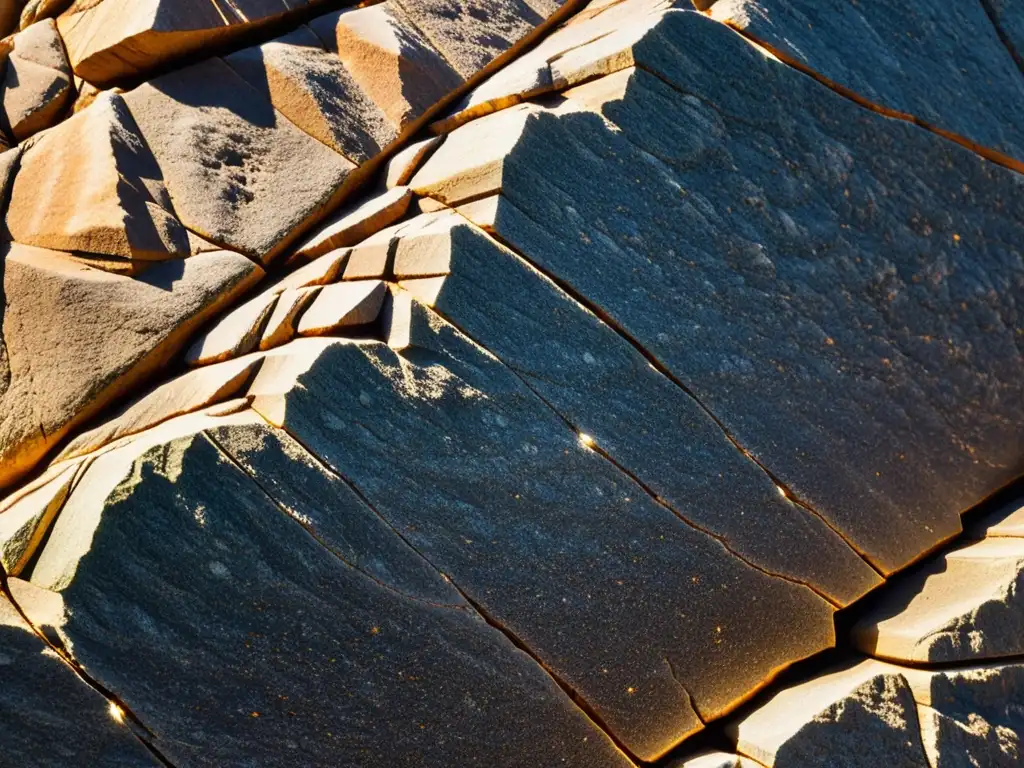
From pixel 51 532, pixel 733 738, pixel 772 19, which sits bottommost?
pixel 733 738

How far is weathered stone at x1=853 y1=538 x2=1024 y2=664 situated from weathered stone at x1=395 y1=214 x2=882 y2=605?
40 cm

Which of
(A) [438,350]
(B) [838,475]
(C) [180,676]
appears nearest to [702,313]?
(B) [838,475]

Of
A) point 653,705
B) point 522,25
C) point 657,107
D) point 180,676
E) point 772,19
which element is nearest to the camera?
point 180,676

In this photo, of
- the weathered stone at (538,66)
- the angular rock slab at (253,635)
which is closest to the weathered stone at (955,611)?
the angular rock slab at (253,635)

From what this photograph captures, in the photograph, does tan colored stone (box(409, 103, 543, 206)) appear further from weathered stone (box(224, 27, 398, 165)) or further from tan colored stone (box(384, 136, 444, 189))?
weathered stone (box(224, 27, 398, 165))

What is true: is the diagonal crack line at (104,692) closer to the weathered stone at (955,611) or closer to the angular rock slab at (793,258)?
the angular rock slab at (793,258)

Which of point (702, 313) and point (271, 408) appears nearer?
point (271, 408)

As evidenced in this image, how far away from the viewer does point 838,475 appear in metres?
3.30

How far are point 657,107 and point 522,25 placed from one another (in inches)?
41.5

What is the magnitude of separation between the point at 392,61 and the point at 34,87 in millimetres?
1567

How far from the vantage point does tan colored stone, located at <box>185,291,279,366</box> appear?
3068mm

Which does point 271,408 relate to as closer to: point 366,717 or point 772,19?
point 366,717

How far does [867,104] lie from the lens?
145 inches

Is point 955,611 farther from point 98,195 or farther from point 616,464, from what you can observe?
point 98,195
